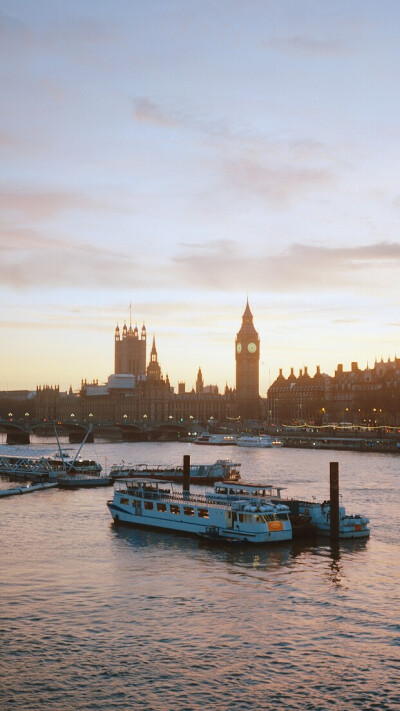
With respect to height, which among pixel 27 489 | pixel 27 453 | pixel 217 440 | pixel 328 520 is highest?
pixel 217 440

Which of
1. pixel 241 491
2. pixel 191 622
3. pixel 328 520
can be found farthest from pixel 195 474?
pixel 191 622

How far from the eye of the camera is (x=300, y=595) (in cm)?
3456

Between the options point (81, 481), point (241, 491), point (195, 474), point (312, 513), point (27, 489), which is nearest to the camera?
point (312, 513)

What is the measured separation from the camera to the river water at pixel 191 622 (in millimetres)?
24609

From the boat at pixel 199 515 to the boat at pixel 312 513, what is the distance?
1.71 meters

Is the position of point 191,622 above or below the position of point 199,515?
below

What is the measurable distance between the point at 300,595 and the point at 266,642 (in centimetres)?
614

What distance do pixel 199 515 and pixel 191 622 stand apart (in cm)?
1666

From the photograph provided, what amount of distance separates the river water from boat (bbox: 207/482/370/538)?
1.04 m

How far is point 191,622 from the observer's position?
101 ft

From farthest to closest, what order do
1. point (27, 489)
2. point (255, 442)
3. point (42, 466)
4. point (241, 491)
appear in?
point (255, 442), point (42, 466), point (27, 489), point (241, 491)

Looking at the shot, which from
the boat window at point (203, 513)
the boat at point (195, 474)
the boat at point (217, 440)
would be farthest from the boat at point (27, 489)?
the boat at point (217, 440)

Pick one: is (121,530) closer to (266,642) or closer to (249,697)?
(266,642)

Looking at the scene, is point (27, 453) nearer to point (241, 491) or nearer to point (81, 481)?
point (81, 481)
